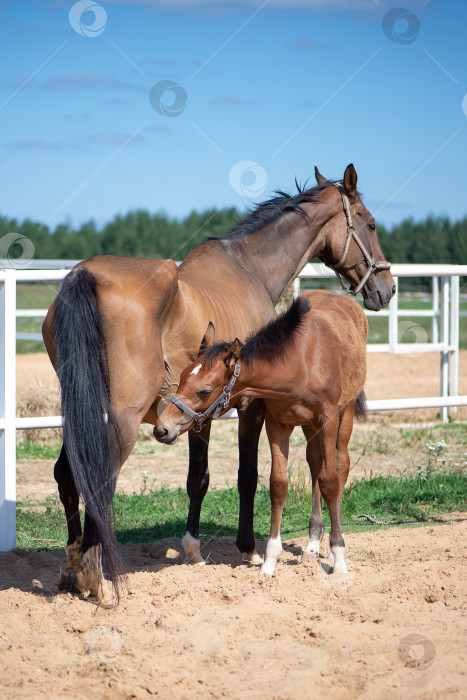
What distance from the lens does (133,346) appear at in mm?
3824

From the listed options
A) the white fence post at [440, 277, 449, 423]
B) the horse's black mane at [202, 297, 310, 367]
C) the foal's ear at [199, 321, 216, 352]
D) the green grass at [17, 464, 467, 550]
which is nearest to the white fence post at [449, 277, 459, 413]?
the white fence post at [440, 277, 449, 423]

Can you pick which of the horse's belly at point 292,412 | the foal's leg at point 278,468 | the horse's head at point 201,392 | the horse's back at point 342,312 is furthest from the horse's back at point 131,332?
the horse's back at point 342,312

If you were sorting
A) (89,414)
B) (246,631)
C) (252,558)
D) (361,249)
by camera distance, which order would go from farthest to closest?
(361,249), (252,558), (89,414), (246,631)

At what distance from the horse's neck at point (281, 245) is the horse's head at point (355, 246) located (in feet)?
0.38

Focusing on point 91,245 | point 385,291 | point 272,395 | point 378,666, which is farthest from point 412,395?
point 91,245

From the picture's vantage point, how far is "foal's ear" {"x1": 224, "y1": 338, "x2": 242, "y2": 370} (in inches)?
150

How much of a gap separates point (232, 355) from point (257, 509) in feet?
8.86

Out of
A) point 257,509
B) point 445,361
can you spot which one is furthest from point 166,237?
point 257,509

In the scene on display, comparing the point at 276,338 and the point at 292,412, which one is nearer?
the point at 276,338

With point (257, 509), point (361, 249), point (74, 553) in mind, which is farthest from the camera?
point (257, 509)

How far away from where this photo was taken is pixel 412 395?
12.1 meters

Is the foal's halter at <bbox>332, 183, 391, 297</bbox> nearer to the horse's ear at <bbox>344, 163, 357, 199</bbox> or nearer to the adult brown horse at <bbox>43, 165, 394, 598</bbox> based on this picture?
the horse's ear at <bbox>344, 163, 357, 199</bbox>

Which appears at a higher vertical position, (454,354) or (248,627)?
(454,354)

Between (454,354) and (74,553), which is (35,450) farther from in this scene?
(454,354)
